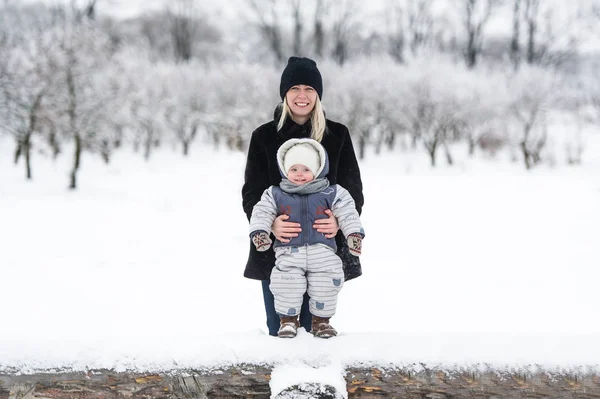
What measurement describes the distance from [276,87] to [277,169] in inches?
948

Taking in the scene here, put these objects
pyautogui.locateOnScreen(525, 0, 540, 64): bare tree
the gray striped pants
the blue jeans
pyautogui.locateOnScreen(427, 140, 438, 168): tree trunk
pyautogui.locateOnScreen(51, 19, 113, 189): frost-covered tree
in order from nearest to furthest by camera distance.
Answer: the gray striped pants → the blue jeans → pyautogui.locateOnScreen(51, 19, 113, 189): frost-covered tree → pyautogui.locateOnScreen(427, 140, 438, 168): tree trunk → pyautogui.locateOnScreen(525, 0, 540, 64): bare tree

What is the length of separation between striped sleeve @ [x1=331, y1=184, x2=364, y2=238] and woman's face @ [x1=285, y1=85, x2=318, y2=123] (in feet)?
1.56

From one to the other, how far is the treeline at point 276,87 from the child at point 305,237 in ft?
44.1

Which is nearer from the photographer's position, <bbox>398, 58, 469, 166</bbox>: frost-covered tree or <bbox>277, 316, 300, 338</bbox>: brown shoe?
<bbox>277, 316, 300, 338</bbox>: brown shoe

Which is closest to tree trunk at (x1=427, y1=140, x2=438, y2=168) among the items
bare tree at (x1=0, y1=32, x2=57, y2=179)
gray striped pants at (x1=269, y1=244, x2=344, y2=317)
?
bare tree at (x1=0, y1=32, x2=57, y2=179)

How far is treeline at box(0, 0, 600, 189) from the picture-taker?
47.8 feet

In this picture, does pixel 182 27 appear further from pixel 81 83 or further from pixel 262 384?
pixel 262 384

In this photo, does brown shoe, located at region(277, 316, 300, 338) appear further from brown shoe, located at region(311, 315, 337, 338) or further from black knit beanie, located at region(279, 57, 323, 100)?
black knit beanie, located at region(279, 57, 323, 100)

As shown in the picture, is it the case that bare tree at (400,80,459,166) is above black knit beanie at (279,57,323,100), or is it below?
above

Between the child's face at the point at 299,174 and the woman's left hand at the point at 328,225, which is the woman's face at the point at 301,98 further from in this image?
the woman's left hand at the point at 328,225

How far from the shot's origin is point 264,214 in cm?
233

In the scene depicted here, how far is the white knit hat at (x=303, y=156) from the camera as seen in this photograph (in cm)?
228

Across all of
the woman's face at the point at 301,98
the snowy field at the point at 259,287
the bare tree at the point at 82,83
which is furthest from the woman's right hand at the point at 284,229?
the bare tree at the point at 82,83

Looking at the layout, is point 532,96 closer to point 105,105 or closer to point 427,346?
point 105,105
